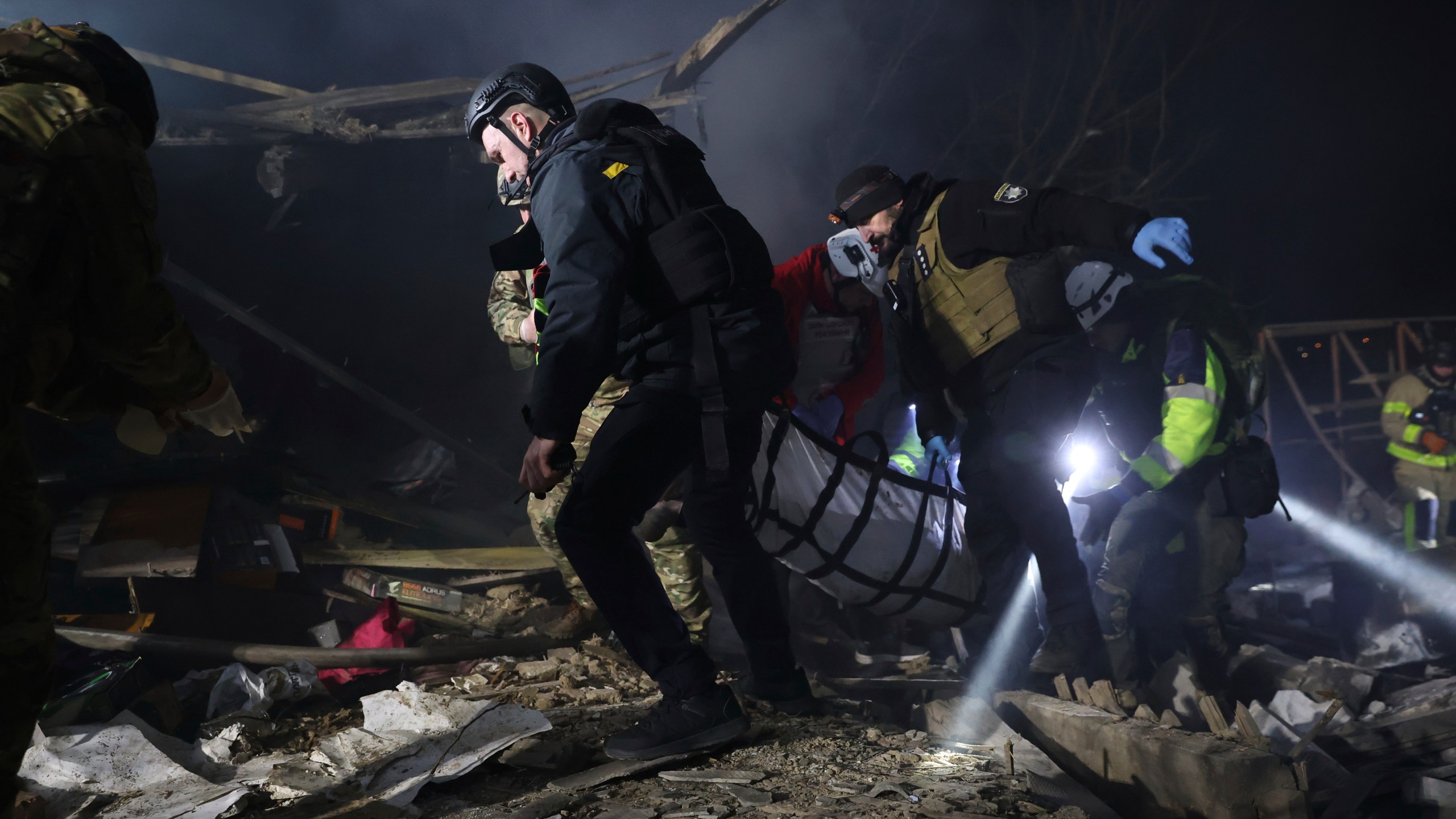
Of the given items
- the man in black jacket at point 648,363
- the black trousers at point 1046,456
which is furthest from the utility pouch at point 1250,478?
the man in black jacket at point 648,363

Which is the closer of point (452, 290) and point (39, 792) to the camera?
point (39, 792)

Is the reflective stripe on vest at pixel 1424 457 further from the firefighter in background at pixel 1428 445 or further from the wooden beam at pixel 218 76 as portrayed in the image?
the wooden beam at pixel 218 76

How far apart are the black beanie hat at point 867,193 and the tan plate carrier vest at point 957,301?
0.17m

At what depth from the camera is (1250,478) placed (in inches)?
153

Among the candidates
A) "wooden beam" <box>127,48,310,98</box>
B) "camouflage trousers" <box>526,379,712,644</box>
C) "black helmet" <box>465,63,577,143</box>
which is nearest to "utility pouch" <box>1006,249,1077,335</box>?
"camouflage trousers" <box>526,379,712,644</box>

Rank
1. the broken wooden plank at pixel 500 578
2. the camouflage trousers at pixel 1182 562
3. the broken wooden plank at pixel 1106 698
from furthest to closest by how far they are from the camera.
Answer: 1. the broken wooden plank at pixel 500 578
2. the camouflage trousers at pixel 1182 562
3. the broken wooden plank at pixel 1106 698

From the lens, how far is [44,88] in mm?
1277

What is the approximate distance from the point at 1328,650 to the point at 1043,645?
2.83m

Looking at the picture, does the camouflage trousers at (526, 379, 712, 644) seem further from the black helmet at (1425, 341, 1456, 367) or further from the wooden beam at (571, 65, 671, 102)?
the black helmet at (1425, 341, 1456, 367)

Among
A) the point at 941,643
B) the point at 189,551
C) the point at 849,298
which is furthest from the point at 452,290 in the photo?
the point at 941,643

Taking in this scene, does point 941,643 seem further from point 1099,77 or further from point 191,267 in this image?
point 1099,77

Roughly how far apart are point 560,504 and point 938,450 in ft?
5.65

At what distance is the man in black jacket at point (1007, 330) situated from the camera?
2963 mm

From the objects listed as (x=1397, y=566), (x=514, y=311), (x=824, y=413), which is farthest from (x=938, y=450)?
(x=1397, y=566)
